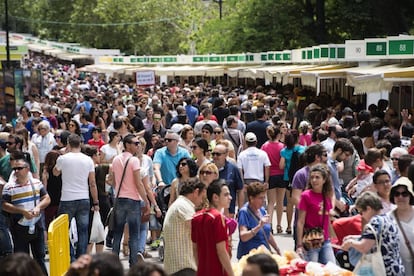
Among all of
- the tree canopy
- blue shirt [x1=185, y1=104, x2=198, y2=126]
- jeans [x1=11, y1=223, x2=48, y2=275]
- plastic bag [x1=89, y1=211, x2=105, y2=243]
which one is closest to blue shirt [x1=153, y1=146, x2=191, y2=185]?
plastic bag [x1=89, y1=211, x2=105, y2=243]

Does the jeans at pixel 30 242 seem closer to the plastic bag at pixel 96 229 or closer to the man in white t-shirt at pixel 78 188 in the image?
the man in white t-shirt at pixel 78 188

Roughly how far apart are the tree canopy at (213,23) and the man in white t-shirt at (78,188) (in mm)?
36791

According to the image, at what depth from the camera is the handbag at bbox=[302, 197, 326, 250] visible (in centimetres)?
1023

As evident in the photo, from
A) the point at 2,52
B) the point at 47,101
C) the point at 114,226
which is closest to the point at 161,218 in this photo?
the point at 114,226

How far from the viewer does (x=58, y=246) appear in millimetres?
10609

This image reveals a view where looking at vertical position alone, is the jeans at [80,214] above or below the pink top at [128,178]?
below

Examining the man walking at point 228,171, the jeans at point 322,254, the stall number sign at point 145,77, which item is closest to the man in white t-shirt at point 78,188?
the man walking at point 228,171

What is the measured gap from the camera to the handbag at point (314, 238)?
403 inches

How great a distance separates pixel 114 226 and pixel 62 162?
98 cm

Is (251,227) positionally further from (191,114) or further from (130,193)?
(191,114)

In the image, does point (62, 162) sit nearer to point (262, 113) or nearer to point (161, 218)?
point (161, 218)

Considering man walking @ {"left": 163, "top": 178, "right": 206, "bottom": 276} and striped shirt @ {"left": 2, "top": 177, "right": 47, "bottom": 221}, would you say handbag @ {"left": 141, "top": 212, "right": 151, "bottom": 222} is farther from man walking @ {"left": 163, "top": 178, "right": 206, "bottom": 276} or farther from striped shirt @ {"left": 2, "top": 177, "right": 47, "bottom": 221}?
man walking @ {"left": 163, "top": 178, "right": 206, "bottom": 276}

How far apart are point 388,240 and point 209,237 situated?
148cm

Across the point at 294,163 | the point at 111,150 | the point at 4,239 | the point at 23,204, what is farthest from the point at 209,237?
the point at 294,163
